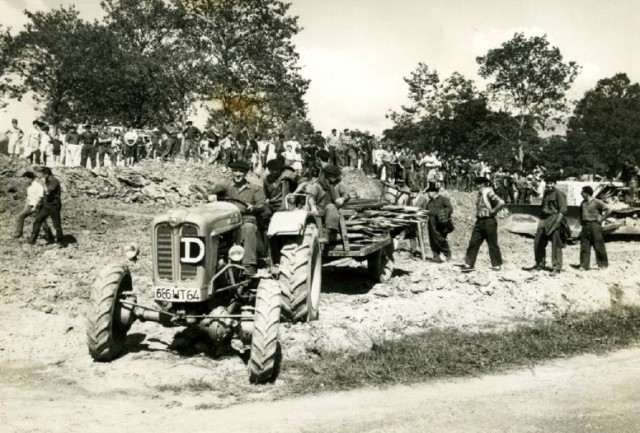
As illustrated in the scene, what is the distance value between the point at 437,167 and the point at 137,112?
19828 mm

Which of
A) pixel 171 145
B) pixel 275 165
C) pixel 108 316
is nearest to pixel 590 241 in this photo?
pixel 275 165

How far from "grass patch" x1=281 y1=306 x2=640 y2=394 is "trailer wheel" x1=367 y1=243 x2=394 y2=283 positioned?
3.22 meters

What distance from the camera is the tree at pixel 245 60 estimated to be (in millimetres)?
34844

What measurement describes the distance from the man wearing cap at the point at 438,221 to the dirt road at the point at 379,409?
7376 millimetres

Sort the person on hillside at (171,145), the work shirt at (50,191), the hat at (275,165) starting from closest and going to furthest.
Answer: the hat at (275,165)
the work shirt at (50,191)
the person on hillside at (171,145)

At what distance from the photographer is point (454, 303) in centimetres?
1003

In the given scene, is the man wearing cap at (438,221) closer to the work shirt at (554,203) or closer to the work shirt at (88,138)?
the work shirt at (554,203)

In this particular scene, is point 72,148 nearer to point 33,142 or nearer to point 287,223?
point 33,142

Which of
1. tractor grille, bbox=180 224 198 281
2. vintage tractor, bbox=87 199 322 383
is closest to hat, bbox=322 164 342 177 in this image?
vintage tractor, bbox=87 199 322 383

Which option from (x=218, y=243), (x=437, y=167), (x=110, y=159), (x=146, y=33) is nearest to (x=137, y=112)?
(x=146, y=33)

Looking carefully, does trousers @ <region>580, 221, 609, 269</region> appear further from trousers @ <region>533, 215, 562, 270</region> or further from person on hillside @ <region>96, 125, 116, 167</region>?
person on hillside @ <region>96, 125, 116, 167</region>

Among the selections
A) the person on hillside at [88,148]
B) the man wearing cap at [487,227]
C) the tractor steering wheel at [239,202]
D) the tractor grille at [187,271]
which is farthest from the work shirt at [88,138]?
the tractor grille at [187,271]

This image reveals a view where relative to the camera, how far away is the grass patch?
21.9 ft

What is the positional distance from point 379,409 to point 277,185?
489 cm
